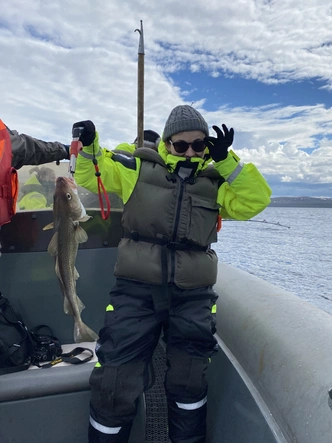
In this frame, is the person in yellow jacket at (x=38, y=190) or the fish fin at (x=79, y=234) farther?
the person in yellow jacket at (x=38, y=190)

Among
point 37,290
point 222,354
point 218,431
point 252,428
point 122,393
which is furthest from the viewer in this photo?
point 37,290

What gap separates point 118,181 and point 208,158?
662mm

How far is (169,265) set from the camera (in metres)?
2.59

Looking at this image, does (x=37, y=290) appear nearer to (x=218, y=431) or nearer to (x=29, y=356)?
(x=29, y=356)

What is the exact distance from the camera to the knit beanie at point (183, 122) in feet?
8.80

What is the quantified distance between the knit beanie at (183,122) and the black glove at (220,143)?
0.13m

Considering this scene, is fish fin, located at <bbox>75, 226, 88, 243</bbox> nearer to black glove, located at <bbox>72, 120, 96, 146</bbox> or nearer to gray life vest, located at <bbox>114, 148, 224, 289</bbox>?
gray life vest, located at <bbox>114, 148, 224, 289</bbox>

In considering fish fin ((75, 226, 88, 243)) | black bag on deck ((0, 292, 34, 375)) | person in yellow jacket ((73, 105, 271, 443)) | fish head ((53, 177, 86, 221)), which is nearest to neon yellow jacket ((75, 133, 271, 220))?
person in yellow jacket ((73, 105, 271, 443))

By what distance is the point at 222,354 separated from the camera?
2.95 metres

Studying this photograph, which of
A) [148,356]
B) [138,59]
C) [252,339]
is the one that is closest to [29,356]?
[148,356]

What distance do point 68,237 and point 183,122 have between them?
114 cm

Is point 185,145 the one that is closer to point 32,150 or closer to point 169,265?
point 169,265

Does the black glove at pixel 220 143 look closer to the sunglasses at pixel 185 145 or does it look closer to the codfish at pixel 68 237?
the sunglasses at pixel 185 145

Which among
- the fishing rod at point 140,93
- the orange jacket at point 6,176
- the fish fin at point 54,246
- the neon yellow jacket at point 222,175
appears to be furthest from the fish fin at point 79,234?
the fishing rod at point 140,93
